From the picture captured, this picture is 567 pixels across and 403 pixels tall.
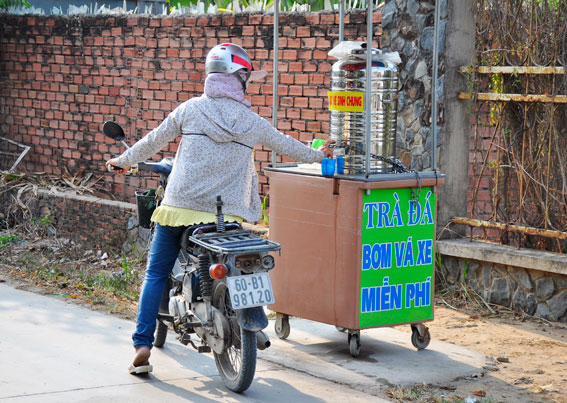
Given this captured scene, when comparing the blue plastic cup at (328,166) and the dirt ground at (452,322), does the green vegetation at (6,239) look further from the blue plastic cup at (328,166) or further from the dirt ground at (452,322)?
the blue plastic cup at (328,166)

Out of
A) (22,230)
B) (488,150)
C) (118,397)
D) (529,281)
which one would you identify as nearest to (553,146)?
(488,150)

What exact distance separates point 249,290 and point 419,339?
1564 millimetres

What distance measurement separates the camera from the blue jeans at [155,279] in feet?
17.5

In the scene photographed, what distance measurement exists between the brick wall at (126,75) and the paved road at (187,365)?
2.64 metres

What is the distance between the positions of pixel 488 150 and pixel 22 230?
5438mm

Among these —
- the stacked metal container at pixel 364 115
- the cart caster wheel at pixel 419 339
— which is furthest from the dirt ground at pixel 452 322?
the stacked metal container at pixel 364 115

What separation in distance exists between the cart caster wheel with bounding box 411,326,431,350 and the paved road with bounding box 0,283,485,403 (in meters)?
0.06

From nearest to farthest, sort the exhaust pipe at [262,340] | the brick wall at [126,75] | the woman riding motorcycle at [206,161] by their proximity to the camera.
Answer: the exhaust pipe at [262,340]
the woman riding motorcycle at [206,161]
the brick wall at [126,75]

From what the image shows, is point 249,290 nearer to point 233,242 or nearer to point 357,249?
point 233,242

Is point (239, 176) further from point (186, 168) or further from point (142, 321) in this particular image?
point (142, 321)

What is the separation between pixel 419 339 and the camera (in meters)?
5.95

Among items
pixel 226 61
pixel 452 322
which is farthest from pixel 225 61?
pixel 452 322

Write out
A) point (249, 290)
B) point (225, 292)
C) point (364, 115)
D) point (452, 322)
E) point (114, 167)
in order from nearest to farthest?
point (249, 290), point (225, 292), point (114, 167), point (364, 115), point (452, 322)

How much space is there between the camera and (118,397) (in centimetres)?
484
